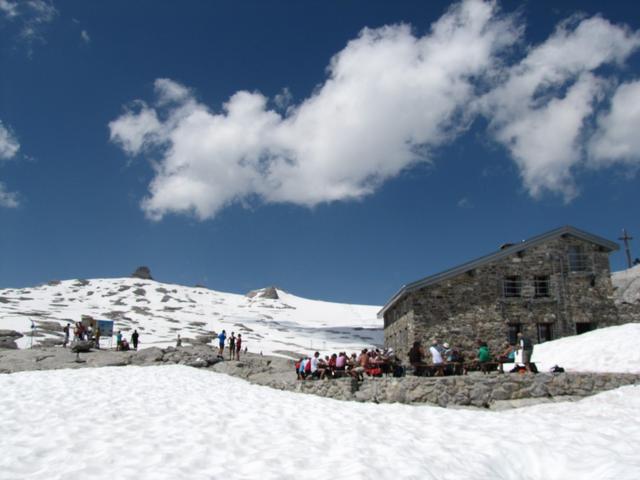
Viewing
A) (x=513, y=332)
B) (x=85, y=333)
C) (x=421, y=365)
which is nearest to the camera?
(x=421, y=365)

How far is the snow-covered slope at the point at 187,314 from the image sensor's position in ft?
142

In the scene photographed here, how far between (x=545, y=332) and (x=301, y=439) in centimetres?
2045

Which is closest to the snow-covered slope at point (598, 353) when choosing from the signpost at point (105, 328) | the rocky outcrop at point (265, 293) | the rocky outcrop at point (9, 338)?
the signpost at point (105, 328)

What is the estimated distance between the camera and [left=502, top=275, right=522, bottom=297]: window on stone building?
82.3ft

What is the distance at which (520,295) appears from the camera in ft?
82.3

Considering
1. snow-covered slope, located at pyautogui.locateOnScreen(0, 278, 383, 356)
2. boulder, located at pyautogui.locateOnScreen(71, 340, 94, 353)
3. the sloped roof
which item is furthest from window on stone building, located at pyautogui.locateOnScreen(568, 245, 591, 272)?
boulder, located at pyautogui.locateOnScreen(71, 340, 94, 353)

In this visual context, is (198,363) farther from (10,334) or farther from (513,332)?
(10,334)

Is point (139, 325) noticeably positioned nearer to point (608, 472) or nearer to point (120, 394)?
point (120, 394)

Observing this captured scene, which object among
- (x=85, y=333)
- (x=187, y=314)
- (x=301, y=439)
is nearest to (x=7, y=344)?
(x=85, y=333)

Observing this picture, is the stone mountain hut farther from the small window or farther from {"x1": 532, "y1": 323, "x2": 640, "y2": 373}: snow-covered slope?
{"x1": 532, "y1": 323, "x2": 640, "y2": 373}: snow-covered slope

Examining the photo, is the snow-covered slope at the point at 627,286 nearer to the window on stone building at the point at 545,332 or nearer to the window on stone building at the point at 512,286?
the window on stone building at the point at 545,332

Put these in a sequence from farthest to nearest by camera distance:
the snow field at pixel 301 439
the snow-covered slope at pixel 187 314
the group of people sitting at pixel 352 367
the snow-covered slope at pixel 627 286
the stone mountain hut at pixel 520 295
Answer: the snow-covered slope at pixel 187 314 → the snow-covered slope at pixel 627 286 → the stone mountain hut at pixel 520 295 → the group of people sitting at pixel 352 367 → the snow field at pixel 301 439

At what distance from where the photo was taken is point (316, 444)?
818cm

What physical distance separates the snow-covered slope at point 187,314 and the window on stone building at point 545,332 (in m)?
19.2
